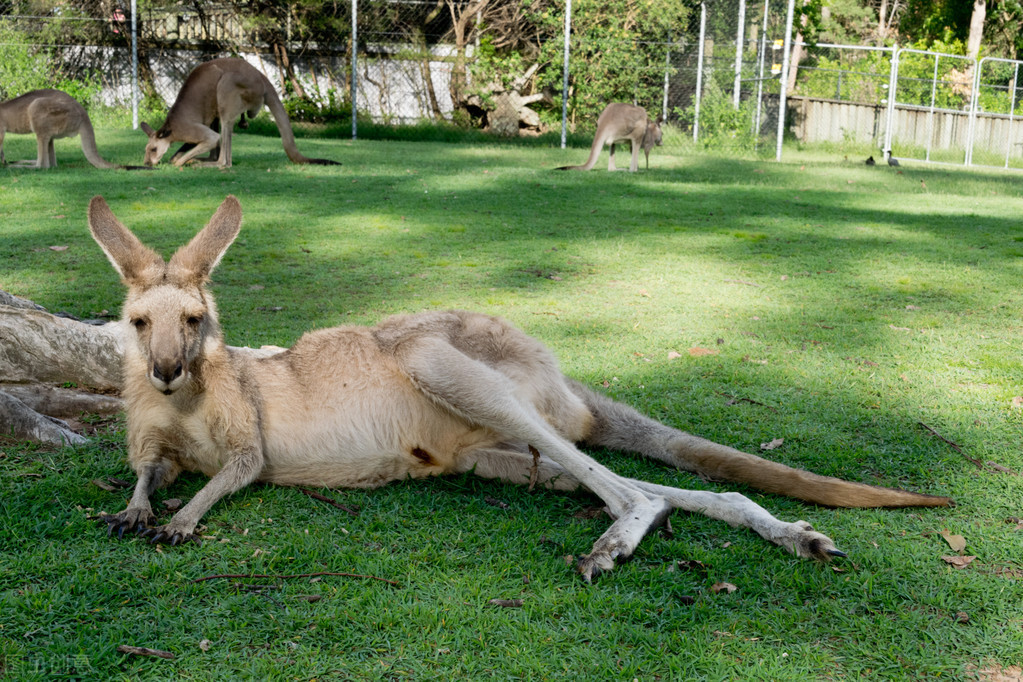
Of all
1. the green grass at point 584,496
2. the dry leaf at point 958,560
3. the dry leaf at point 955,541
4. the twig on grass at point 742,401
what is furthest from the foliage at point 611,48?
the dry leaf at point 958,560

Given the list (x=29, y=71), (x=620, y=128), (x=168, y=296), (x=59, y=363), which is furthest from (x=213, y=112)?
(x=168, y=296)

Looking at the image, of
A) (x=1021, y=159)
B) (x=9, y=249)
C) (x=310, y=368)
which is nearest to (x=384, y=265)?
(x=9, y=249)

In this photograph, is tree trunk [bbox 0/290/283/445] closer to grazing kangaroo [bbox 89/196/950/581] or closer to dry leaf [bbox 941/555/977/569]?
grazing kangaroo [bbox 89/196/950/581]

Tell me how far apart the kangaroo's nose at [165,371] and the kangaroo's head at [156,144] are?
8001 mm

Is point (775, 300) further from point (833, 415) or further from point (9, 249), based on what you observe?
point (9, 249)

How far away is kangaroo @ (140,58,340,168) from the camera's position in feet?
31.2

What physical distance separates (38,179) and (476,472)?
23.0 feet

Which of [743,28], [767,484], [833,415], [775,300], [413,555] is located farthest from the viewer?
[743,28]

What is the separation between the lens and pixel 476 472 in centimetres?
265

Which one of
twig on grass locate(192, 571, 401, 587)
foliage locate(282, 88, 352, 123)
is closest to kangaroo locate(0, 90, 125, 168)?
foliage locate(282, 88, 352, 123)

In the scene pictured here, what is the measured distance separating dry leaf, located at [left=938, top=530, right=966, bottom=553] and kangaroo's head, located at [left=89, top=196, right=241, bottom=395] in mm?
2015

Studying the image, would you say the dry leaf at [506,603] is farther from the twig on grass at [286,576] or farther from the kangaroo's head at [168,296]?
the kangaroo's head at [168,296]

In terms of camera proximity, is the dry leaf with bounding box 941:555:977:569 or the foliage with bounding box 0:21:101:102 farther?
the foliage with bounding box 0:21:101:102

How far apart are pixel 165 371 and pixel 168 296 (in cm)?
27
